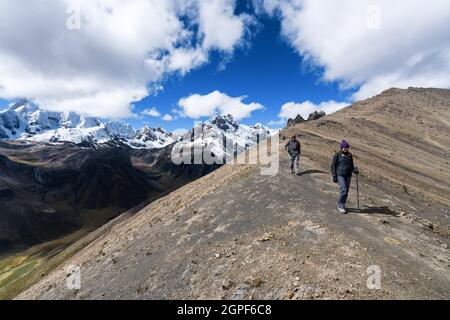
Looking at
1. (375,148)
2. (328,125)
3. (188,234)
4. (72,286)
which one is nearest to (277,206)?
(188,234)

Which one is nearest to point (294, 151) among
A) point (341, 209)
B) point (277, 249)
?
point (341, 209)

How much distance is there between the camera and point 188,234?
19062 millimetres

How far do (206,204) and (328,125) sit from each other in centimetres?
4649

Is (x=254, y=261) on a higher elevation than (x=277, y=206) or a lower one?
lower

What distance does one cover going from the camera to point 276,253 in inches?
549

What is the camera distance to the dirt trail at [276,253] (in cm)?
1174

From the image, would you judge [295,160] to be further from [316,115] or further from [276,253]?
[316,115]

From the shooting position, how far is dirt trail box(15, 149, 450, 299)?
11.7 m

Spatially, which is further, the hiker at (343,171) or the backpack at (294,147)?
the backpack at (294,147)

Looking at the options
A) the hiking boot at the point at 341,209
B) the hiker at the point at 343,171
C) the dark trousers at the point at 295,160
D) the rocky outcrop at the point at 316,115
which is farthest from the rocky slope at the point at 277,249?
the rocky outcrop at the point at 316,115

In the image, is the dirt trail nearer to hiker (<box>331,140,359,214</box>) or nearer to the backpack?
hiker (<box>331,140,359,214</box>)

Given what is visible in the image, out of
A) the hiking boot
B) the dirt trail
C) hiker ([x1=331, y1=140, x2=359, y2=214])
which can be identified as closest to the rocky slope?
the dirt trail

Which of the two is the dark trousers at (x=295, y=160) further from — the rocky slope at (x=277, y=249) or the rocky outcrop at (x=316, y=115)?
the rocky outcrop at (x=316, y=115)
